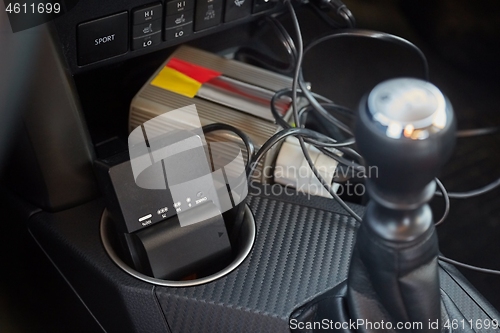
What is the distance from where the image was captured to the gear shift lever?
0.30 meters

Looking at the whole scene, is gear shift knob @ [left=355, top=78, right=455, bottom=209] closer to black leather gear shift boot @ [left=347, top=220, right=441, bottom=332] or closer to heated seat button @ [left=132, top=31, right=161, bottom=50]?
black leather gear shift boot @ [left=347, top=220, right=441, bottom=332]

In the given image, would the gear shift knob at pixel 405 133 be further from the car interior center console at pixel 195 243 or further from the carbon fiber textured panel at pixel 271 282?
the carbon fiber textured panel at pixel 271 282

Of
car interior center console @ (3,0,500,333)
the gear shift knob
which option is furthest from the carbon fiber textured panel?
the gear shift knob

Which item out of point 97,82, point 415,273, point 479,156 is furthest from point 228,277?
point 479,156

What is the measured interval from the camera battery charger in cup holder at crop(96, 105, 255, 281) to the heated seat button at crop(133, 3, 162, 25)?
0.35ft

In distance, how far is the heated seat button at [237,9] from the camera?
0.58 meters

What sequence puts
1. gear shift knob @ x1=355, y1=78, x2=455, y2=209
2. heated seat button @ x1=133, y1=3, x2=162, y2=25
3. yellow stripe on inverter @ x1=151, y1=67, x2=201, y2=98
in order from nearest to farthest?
gear shift knob @ x1=355, y1=78, x2=455, y2=209, heated seat button @ x1=133, y1=3, x2=162, y2=25, yellow stripe on inverter @ x1=151, y1=67, x2=201, y2=98

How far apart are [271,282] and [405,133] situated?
0.76 ft

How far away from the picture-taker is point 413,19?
0.88 m

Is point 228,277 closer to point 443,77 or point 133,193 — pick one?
point 133,193

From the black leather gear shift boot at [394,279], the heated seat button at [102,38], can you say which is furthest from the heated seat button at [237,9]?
the black leather gear shift boot at [394,279]

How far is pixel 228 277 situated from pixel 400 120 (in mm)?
246

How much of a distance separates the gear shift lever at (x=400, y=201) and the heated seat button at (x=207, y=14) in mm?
285

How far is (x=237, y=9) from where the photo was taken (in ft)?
1.93
